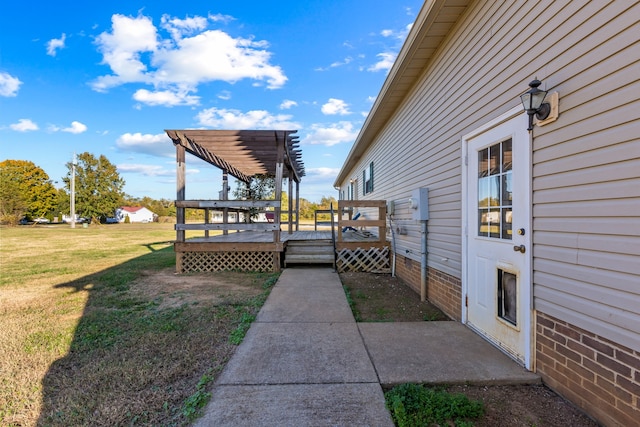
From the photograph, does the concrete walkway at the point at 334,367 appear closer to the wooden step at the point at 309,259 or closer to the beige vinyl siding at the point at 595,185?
the beige vinyl siding at the point at 595,185

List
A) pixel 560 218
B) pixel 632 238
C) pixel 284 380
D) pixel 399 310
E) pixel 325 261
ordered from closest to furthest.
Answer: pixel 632 238, pixel 560 218, pixel 284 380, pixel 399 310, pixel 325 261

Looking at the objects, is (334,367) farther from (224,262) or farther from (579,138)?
(224,262)

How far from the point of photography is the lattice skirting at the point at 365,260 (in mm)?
7203

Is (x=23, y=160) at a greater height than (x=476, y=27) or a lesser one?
greater

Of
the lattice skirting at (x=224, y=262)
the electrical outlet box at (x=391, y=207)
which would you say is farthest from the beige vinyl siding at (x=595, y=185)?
the lattice skirting at (x=224, y=262)

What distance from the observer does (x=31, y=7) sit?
32.0ft

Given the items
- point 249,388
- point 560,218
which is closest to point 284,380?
point 249,388

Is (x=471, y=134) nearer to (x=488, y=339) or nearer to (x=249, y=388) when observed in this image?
(x=488, y=339)

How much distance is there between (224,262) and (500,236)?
6.17m

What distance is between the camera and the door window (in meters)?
2.88

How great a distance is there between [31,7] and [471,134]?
13.8 metres

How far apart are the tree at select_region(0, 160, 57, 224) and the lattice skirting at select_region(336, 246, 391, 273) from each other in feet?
134

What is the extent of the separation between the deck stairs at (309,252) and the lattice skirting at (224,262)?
0.55 meters

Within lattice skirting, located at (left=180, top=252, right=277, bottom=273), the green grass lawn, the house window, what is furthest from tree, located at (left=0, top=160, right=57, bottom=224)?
the house window
